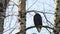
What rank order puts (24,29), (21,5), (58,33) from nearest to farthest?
(58,33) < (24,29) < (21,5)

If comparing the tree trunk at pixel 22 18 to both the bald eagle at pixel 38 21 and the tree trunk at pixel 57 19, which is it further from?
the tree trunk at pixel 57 19

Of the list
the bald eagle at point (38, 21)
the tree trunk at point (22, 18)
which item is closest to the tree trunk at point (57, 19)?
the bald eagle at point (38, 21)

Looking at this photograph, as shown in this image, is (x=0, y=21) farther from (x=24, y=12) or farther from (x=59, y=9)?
(x=59, y=9)

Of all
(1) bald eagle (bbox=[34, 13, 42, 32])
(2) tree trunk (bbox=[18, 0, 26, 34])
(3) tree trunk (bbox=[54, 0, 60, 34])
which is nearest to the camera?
(3) tree trunk (bbox=[54, 0, 60, 34])

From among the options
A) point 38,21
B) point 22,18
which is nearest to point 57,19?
point 38,21

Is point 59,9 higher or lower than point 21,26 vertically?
higher

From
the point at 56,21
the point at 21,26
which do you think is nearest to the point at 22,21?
the point at 21,26

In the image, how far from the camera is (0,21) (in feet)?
12.0

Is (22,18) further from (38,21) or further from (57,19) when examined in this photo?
(57,19)

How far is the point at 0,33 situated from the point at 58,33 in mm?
1093

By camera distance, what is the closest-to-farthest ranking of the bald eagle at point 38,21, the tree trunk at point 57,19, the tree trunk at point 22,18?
the tree trunk at point 57,19, the bald eagle at point 38,21, the tree trunk at point 22,18

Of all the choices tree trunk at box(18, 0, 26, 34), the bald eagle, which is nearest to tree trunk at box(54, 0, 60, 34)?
the bald eagle

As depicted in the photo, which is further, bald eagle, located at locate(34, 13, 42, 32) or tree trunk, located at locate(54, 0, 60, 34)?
bald eagle, located at locate(34, 13, 42, 32)

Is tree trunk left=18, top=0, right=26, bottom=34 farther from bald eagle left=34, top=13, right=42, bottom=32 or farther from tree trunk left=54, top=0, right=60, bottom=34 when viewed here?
tree trunk left=54, top=0, right=60, bottom=34
